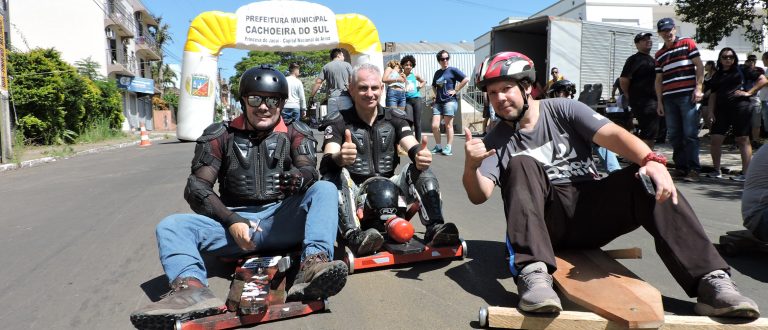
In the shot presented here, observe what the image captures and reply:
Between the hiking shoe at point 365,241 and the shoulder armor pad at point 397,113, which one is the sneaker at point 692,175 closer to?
the shoulder armor pad at point 397,113

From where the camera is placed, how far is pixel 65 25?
117 feet

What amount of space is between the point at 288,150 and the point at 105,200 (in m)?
4.35

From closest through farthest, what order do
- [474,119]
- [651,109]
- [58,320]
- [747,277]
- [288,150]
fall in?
[58,320]
[747,277]
[288,150]
[651,109]
[474,119]

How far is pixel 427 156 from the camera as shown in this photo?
3631 millimetres

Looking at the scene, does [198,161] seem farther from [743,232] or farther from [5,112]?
[5,112]

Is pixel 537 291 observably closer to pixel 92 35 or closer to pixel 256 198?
pixel 256 198

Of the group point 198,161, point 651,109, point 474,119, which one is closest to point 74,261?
point 198,161

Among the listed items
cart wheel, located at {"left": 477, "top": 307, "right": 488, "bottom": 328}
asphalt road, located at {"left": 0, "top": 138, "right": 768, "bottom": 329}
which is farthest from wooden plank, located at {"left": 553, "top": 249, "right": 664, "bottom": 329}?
cart wheel, located at {"left": 477, "top": 307, "right": 488, "bottom": 328}

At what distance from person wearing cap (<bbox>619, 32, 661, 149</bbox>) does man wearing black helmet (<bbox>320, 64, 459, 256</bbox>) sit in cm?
491

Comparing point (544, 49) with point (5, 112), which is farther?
point (544, 49)

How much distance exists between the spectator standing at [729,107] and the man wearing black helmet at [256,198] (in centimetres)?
611

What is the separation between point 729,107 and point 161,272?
283 inches

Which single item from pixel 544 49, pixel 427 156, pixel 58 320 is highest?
pixel 544 49

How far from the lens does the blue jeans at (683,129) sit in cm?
682
